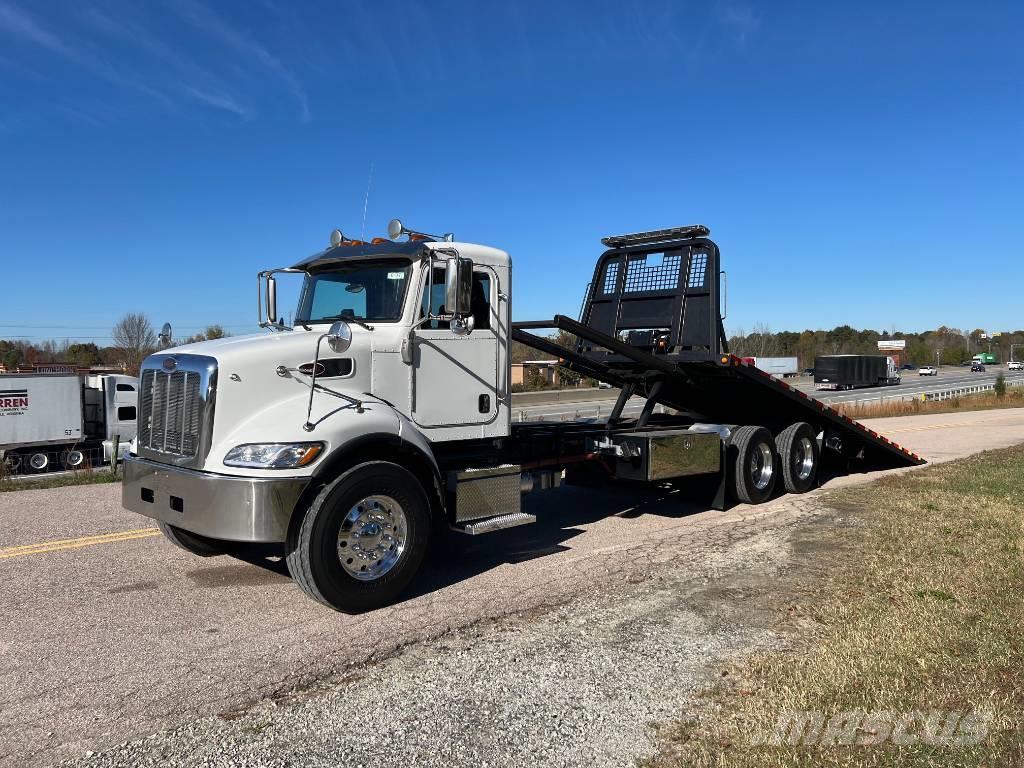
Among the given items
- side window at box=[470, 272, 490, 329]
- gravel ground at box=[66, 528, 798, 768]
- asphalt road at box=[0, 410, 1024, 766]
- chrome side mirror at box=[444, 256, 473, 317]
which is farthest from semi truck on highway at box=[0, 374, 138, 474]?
gravel ground at box=[66, 528, 798, 768]

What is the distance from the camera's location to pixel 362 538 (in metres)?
5.50

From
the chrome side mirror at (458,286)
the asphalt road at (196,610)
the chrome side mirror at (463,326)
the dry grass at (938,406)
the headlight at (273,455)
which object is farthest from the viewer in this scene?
the dry grass at (938,406)

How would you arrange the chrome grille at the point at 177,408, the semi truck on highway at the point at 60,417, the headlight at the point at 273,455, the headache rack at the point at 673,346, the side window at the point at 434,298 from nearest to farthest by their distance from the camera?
the headlight at the point at 273,455
the chrome grille at the point at 177,408
the side window at the point at 434,298
the headache rack at the point at 673,346
the semi truck on highway at the point at 60,417

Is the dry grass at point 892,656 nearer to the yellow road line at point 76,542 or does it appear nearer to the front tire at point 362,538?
the front tire at point 362,538

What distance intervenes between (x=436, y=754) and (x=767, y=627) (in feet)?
8.35

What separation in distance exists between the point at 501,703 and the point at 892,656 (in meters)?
2.18

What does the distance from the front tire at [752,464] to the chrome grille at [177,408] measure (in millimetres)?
6353

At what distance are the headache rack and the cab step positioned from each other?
2.46 meters

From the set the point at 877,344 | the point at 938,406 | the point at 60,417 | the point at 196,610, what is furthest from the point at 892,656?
the point at 877,344

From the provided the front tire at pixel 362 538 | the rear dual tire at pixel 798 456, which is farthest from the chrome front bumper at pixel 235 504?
the rear dual tire at pixel 798 456

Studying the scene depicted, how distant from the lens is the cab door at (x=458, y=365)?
6316mm

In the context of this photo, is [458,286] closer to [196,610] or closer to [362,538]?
[362,538]

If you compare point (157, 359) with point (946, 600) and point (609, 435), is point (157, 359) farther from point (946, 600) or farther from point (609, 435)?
point (946, 600)

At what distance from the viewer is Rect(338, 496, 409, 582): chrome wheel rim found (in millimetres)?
5441
